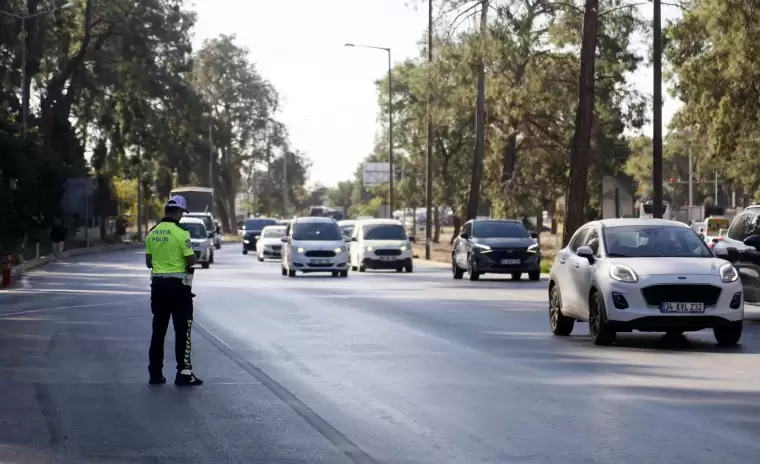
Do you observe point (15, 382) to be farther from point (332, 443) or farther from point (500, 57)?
point (500, 57)

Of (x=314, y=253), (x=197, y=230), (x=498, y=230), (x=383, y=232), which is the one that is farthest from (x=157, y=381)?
(x=197, y=230)

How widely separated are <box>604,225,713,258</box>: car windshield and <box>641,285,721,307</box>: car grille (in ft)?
3.36

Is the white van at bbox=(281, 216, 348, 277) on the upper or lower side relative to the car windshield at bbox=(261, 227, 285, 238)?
lower

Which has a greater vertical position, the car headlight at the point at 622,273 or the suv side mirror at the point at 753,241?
the suv side mirror at the point at 753,241

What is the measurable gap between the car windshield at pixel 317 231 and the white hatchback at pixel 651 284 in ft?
83.9

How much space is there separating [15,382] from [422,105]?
7893 cm

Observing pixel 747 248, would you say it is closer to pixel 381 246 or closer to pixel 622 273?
pixel 622 273

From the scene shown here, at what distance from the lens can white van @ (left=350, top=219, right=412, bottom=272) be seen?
49.4m

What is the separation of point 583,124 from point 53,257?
89.6ft

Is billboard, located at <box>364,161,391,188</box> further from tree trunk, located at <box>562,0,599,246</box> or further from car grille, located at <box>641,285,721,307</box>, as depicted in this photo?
car grille, located at <box>641,285,721,307</box>

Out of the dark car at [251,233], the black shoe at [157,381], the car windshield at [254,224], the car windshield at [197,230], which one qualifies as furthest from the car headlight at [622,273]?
the car windshield at [254,224]

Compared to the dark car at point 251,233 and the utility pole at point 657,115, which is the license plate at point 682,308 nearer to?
the utility pole at point 657,115

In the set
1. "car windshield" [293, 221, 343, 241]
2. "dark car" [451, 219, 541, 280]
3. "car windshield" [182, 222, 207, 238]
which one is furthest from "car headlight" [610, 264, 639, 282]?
"car windshield" [182, 222, 207, 238]

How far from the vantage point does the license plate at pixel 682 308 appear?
61.9ft
